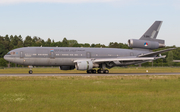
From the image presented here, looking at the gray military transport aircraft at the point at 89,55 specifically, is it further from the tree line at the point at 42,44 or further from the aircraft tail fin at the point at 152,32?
the tree line at the point at 42,44

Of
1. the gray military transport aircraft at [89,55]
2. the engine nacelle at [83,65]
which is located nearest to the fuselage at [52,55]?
the gray military transport aircraft at [89,55]

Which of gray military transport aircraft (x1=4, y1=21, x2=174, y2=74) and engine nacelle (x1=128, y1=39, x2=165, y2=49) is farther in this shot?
engine nacelle (x1=128, y1=39, x2=165, y2=49)

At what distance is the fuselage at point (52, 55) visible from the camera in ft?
132

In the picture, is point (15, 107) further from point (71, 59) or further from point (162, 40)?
point (162, 40)

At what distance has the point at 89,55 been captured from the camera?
4378 cm

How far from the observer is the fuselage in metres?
40.3

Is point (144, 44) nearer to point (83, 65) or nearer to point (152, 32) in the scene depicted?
point (152, 32)

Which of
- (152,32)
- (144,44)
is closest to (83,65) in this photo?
(144,44)

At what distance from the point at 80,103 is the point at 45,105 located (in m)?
1.94

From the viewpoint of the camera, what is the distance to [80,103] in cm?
1355

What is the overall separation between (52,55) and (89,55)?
6811mm

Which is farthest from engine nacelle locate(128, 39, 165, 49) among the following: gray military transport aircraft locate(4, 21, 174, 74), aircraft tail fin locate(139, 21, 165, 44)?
aircraft tail fin locate(139, 21, 165, 44)

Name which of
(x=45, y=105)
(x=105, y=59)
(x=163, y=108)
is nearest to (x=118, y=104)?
(x=163, y=108)

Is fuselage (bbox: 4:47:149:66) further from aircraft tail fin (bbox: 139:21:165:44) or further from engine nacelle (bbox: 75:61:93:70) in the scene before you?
aircraft tail fin (bbox: 139:21:165:44)
